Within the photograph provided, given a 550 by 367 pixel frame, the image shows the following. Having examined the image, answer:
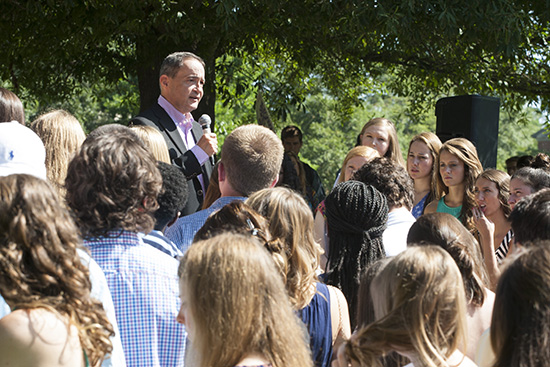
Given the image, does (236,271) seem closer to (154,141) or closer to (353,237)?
(353,237)

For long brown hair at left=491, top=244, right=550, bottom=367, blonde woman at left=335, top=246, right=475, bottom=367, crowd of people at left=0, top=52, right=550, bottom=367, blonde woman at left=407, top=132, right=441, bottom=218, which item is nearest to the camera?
long brown hair at left=491, top=244, right=550, bottom=367

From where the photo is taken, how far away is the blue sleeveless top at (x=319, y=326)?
287 cm

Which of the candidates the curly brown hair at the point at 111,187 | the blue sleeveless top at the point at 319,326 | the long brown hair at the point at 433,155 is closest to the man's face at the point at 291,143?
the long brown hair at the point at 433,155

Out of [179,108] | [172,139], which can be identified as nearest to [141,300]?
[172,139]

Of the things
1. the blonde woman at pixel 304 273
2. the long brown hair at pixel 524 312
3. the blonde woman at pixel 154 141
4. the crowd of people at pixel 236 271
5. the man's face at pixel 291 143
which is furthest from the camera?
the man's face at pixel 291 143

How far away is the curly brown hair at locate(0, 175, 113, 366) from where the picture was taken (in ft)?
6.49

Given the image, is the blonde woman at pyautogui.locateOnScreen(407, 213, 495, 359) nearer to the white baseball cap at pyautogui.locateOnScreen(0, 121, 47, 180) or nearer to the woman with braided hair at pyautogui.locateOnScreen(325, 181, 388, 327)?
the woman with braided hair at pyautogui.locateOnScreen(325, 181, 388, 327)

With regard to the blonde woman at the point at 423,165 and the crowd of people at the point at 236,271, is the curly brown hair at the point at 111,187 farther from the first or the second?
the blonde woman at the point at 423,165

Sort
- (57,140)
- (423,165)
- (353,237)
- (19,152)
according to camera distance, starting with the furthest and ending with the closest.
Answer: (423,165), (57,140), (353,237), (19,152)

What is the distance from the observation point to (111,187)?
262 centimetres

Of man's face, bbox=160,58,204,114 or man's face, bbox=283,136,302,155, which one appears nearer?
man's face, bbox=160,58,204,114

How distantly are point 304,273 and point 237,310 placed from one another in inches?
35.4

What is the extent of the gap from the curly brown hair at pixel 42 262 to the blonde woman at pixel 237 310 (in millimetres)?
292

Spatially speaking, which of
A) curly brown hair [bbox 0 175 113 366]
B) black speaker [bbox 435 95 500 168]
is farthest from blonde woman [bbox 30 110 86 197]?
black speaker [bbox 435 95 500 168]
